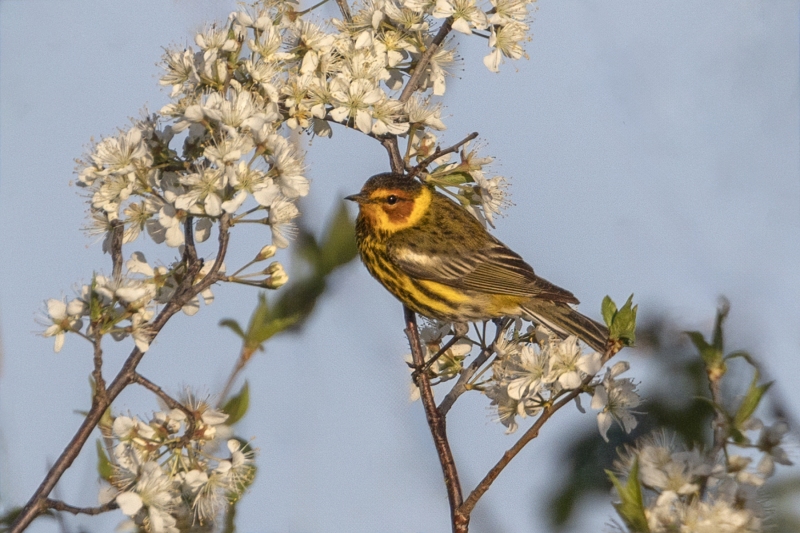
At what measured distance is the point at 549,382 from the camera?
343 cm

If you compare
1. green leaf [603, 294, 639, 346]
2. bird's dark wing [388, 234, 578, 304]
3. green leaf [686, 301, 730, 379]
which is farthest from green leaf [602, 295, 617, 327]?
bird's dark wing [388, 234, 578, 304]

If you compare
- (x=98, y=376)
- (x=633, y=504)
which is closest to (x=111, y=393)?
(x=98, y=376)

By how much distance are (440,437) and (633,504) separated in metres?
1.20

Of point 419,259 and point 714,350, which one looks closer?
point 714,350

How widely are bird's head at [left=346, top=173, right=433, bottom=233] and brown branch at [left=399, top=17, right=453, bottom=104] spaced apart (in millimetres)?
706

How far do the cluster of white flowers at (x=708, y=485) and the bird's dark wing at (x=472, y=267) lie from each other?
2.69 m

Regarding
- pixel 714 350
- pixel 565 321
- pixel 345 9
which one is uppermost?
pixel 345 9

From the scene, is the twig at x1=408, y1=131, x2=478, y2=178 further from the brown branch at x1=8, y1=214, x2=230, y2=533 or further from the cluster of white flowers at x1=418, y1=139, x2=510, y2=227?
the brown branch at x1=8, y1=214, x2=230, y2=533

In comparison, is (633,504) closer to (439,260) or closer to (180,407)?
(180,407)

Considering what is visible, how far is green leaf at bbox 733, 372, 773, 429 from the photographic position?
8.38 ft

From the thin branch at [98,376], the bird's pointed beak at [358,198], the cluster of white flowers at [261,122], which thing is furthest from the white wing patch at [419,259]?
the thin branch at [98,376]

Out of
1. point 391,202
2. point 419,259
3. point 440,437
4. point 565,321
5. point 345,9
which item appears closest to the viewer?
point 440,437

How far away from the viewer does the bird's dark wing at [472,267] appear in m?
5.41

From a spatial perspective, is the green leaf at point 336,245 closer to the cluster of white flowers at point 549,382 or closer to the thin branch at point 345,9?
the cluster of white flowers at point 549,382
